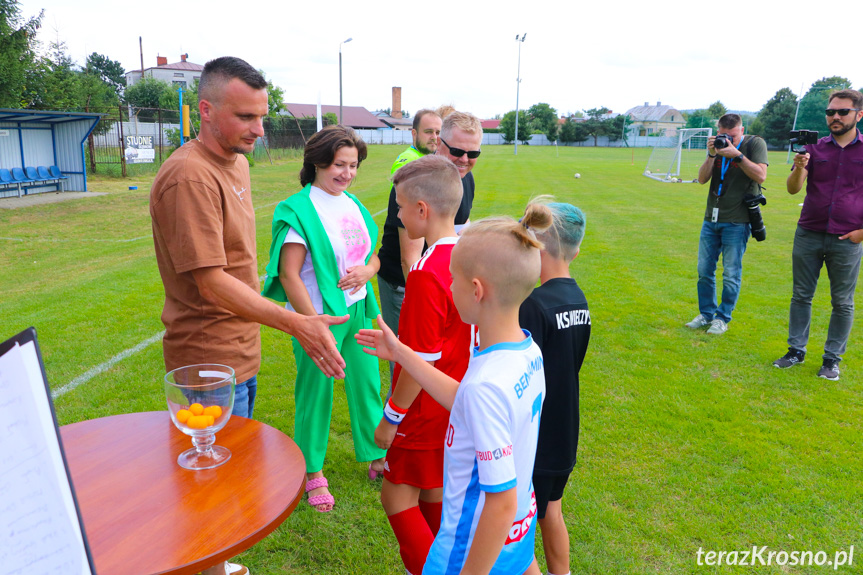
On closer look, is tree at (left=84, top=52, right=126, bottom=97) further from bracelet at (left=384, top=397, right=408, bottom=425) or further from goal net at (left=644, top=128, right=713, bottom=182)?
bracelet at (left=384, top=397, right=408, bottom=425)

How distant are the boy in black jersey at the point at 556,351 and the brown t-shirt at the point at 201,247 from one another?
4.49 ft

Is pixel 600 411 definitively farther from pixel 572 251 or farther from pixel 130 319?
pixel 130 319

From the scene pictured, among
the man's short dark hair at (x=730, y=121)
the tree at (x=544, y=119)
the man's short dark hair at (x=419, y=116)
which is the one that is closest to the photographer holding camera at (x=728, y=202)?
the man's short dark hair at (x=730, y=121)

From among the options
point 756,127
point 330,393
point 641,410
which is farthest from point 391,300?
point 756,127

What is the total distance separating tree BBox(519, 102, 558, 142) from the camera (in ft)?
278

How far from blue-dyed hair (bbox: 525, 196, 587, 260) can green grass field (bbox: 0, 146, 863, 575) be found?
175 centimetres

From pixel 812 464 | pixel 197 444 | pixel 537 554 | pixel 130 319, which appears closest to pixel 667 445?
pixel 812 464

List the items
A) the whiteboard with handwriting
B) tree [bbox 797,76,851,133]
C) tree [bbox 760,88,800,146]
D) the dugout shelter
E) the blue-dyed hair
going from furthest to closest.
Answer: tree [bbox 760,88,800,146] → tree [bbox 797,76,851,133] → the dugout shelter → the blue-dyed hair → the whiteboard with handwriting

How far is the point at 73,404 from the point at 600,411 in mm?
4402

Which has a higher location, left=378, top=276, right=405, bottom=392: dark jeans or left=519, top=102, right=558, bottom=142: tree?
left=519, top=102, right=558, bottom=142: tree

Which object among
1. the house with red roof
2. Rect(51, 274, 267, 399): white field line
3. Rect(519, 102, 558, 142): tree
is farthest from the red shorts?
Rect(519, 102, 558, 142): tree

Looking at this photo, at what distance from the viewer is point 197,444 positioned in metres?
A: 1.99

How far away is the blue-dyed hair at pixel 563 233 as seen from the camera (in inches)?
103

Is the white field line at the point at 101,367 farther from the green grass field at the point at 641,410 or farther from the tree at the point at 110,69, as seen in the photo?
the tree at the point at 110,69
